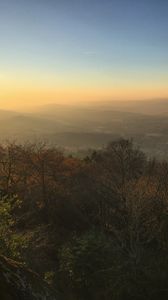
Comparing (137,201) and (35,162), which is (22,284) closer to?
(137,201)

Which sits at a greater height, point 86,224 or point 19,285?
point 19,285

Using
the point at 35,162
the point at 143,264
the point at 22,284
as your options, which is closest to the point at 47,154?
the point at 35,162

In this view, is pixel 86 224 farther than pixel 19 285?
Yes

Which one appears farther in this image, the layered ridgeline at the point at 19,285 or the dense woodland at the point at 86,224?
→ the dense woodland at the point at 86,224

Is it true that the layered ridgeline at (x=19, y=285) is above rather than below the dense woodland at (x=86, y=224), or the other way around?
above
